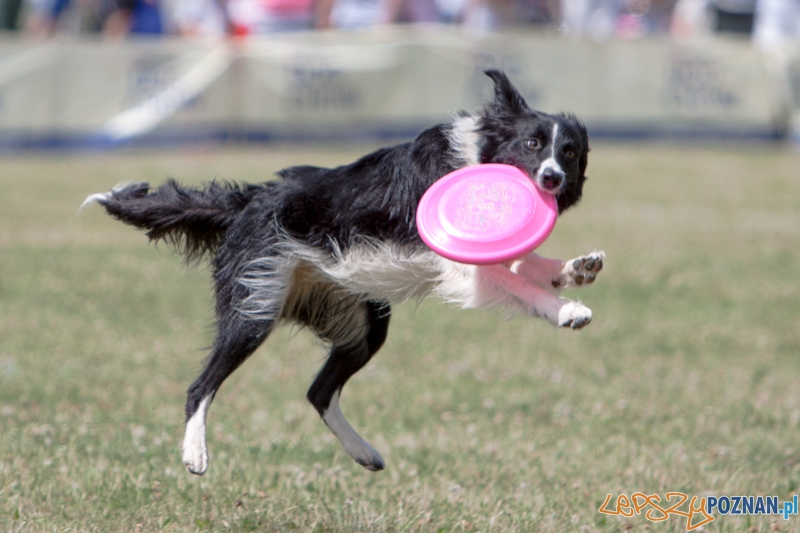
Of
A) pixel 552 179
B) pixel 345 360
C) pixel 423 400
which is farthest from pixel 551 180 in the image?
pixel 423 400

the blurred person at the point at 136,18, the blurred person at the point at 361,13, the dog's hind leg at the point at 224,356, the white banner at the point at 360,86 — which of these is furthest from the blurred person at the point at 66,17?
the dog's hind leg at the point at 224,356

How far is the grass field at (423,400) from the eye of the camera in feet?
14.5

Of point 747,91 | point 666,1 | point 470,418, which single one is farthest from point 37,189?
point 666,1

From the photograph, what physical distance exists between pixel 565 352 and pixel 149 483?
3.65 meters

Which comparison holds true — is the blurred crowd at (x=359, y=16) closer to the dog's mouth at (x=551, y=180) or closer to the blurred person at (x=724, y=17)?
the blurred person at (x=724, y=17)

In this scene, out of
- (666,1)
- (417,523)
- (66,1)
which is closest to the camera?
(417,523)

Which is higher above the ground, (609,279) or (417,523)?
(417,523)

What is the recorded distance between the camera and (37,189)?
12.0 m

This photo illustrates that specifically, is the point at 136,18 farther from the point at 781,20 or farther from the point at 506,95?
the point at 506,95

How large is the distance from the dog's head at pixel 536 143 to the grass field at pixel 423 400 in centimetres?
93

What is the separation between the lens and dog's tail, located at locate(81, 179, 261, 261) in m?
4.72

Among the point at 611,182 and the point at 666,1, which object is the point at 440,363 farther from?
the point at 666,1

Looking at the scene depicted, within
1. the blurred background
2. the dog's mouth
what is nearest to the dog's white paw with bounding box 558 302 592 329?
the dog's mouth

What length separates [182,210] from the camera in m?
A: 4.72
